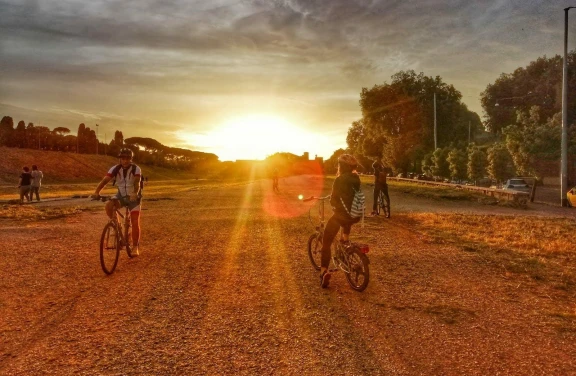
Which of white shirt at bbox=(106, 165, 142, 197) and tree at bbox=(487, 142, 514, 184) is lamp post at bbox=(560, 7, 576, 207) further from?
white shirt at bbox=(106, 165, 142, 197)

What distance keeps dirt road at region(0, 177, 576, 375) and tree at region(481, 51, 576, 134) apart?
49757mm

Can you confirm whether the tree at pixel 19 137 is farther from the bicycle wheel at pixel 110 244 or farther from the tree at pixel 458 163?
the bicycle wheel at pixel 110 244

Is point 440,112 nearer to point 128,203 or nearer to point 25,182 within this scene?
point 25,182

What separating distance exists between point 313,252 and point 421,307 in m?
2.71

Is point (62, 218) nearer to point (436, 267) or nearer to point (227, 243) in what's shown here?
point (227, 243)

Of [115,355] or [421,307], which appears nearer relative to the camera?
[115,355]

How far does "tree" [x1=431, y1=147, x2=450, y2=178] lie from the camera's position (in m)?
46.1

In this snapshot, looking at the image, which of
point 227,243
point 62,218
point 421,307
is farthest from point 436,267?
point 62,218

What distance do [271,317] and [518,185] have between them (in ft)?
110

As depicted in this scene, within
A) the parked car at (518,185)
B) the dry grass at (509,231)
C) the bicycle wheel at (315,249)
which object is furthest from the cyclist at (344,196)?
the parked car at (518,185)

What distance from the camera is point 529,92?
56.5 m

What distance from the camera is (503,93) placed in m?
66.2

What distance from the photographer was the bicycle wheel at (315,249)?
8.38 meters

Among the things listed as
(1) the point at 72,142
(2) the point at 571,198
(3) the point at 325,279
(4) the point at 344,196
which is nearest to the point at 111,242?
(3) the point at 325,279
